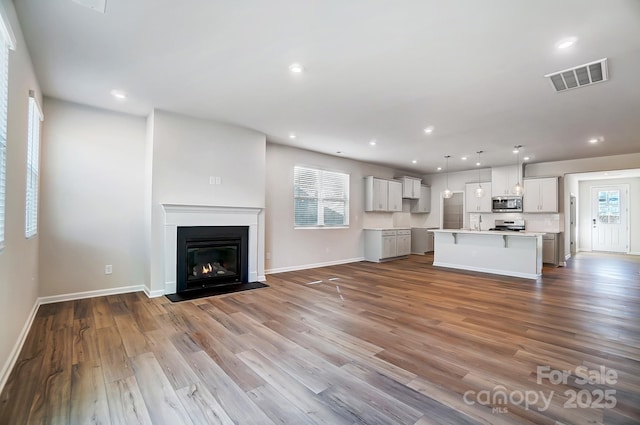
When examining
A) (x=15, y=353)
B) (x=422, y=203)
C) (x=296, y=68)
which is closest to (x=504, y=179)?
(x=422, y=203)

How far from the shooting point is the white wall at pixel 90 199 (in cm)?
396

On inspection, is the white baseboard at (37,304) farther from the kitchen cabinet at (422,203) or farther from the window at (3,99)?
the kitchen cabinet at (422,203)

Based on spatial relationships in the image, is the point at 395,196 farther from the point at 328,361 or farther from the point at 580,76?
the point at 328,361

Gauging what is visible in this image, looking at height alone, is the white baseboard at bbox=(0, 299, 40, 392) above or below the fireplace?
below

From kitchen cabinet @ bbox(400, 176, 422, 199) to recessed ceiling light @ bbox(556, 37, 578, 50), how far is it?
263 inches

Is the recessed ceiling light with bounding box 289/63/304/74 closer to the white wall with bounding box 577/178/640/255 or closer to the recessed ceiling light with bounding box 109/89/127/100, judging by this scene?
the recessed ceiling light with bounding box 109/89/127/100

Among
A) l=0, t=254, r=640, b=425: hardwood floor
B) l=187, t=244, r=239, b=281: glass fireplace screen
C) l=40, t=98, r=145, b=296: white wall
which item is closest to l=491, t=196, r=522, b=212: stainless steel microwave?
l=0, t=254, r=640, b=425: hardwood floor

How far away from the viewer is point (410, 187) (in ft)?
30.9

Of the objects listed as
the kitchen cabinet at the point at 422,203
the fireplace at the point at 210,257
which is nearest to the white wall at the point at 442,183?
the kitchen cabinet at the point at 422,203

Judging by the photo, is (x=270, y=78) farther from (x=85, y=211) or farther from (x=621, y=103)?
(x=621, y=103)

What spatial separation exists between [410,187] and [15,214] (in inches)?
351

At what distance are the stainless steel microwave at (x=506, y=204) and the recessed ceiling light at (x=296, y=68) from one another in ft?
24.9

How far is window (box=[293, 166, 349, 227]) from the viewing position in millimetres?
6701

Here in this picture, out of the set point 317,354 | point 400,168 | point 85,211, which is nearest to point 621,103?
point 317,354
